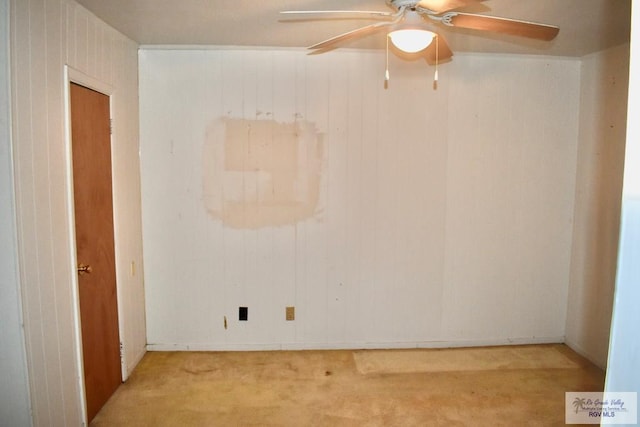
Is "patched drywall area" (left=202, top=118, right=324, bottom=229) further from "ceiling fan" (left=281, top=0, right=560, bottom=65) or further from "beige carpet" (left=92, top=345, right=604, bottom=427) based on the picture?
"ceiling fan" (left=281, top=0, right=560, bottom=65)

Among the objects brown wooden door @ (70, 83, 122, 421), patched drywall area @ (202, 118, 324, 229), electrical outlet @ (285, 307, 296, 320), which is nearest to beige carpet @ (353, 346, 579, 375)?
electrical outlet @ (285, 307, 296, 320)

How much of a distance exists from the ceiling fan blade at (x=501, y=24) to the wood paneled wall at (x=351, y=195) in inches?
53.6

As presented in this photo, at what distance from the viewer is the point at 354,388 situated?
2.73 metres

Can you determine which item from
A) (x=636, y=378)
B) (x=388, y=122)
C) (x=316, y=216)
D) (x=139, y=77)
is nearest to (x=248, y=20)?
(x=139, y=77)

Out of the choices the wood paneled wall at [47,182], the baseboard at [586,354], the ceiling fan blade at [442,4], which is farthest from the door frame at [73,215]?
the baseboard at [586,354]

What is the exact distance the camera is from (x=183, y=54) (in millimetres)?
3062

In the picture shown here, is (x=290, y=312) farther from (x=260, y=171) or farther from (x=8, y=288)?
(x=8, y=288)

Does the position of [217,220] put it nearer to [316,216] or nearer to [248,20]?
[316,216]

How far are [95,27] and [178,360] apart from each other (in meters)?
2.50

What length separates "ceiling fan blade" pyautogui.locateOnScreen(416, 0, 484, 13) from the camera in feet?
4.91

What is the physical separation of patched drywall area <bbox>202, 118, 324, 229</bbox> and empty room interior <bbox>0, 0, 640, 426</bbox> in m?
0.02

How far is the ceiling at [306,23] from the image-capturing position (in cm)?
221

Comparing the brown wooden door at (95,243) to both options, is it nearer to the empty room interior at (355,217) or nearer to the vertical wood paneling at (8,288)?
the empty room interior at (355,217)

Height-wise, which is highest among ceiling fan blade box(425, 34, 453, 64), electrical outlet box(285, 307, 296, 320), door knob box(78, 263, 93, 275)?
ceiling fan blade box(425, 34, 453, 64)
